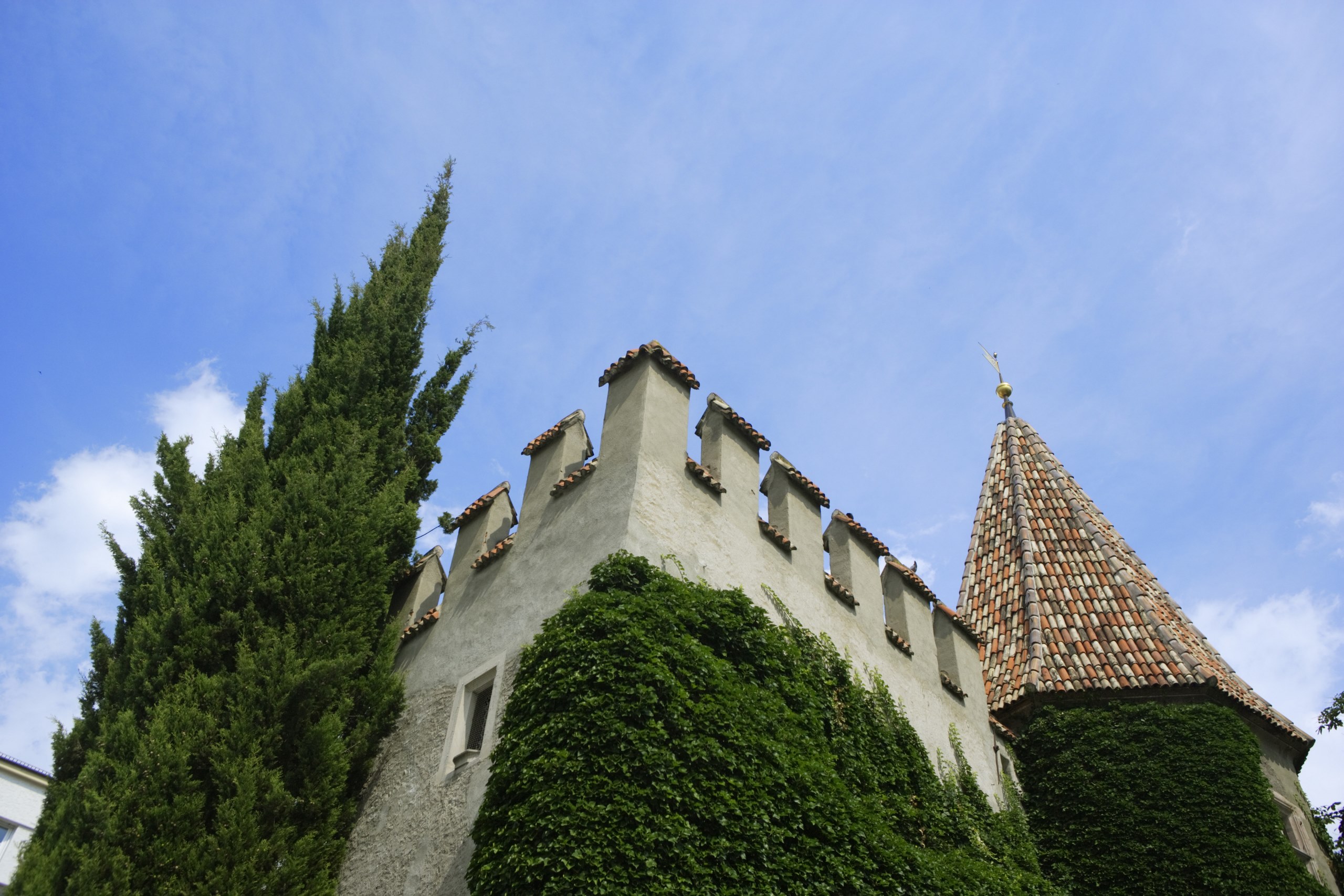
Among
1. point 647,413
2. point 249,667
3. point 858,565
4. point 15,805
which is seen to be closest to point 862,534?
point 858,565

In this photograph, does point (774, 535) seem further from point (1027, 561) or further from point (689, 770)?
point (1027, 561)

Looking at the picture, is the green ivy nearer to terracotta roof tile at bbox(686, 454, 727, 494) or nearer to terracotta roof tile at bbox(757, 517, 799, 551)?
terracotta roof tile at bbox(757, 517, 799, 551)

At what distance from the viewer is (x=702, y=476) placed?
10141 mm

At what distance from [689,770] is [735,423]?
181 inches

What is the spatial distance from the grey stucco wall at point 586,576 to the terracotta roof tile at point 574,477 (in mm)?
40

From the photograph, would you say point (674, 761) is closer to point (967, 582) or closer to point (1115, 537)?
point (967, 582)

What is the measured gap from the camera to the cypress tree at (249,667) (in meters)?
8.01

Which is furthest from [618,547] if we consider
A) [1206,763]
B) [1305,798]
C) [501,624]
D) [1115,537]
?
[1115,537]

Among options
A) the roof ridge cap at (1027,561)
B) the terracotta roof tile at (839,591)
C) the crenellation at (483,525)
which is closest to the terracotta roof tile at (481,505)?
the crenellation at (483,525)

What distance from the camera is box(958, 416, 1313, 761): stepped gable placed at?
12578 mm

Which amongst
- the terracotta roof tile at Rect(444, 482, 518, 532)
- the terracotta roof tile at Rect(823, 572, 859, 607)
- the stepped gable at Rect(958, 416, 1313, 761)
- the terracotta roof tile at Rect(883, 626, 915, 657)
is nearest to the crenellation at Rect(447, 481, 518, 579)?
the terracotta roof tile at Rect(444, 482, 518, 532)

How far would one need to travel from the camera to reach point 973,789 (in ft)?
35.6

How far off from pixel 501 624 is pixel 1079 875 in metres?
6.63

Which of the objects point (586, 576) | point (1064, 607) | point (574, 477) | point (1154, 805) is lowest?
point (1154, 805)
